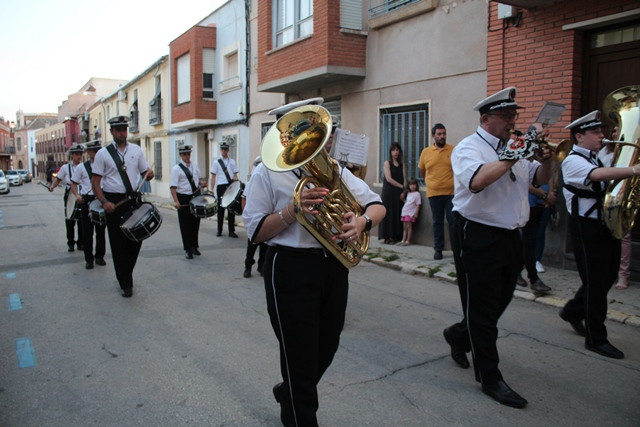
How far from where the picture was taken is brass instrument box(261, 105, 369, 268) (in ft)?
8.11

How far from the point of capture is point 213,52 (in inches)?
773

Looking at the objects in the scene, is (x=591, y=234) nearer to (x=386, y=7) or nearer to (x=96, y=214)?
(x=96, y=214)

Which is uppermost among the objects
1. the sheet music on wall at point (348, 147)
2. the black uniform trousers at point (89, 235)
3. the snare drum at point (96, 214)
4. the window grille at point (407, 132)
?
the window grille at point (407, 132)

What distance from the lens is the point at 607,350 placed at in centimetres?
435

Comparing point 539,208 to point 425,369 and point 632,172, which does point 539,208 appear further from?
point 425,369

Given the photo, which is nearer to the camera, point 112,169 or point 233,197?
point 112,169

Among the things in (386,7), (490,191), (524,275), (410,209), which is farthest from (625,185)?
(386,7)

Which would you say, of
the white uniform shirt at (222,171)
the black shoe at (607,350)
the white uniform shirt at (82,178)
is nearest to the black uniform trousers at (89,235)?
the white uniform shirt at (82,178)

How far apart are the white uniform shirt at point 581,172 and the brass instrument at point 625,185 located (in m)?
0.15

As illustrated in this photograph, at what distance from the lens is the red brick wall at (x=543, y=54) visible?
730 centimetres

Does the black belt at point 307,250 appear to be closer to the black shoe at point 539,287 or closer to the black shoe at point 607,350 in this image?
the black shoe at point 607,350

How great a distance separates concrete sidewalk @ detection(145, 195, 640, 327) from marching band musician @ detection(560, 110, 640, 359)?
3.77ft

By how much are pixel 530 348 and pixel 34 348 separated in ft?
14.0

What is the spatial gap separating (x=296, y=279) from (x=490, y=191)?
1.61 meters
